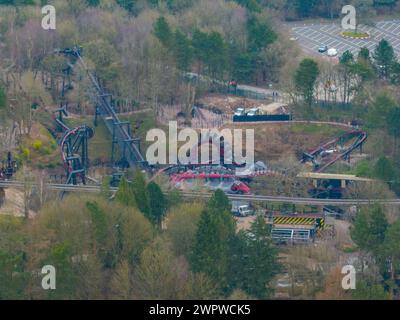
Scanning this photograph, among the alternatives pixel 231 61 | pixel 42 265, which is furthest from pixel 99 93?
pixel 42 265

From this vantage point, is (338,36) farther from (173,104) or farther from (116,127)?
(116,127)

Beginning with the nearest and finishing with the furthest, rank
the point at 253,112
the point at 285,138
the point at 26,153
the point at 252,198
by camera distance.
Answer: the point at 252,198
the point at 26,153
the point at 285,138
the point at 253,112

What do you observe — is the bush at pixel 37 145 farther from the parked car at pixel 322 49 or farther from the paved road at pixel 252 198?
the parked car at pixel 322 49

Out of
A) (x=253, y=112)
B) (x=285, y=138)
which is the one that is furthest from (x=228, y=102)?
(x=285, y=138)

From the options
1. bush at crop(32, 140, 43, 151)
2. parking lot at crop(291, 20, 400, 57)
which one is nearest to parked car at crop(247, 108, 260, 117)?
bush at crop(32, 140, 43, 151)

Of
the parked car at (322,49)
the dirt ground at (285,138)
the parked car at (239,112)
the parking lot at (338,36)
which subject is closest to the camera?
the dirt ground at (285,138)

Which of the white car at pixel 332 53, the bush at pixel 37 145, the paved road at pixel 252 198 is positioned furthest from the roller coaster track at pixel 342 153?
the white car at pixel 332 53

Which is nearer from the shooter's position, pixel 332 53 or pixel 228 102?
pixel 228 102

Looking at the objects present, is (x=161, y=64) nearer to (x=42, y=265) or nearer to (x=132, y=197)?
(x=132, y=197)
